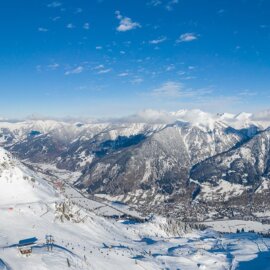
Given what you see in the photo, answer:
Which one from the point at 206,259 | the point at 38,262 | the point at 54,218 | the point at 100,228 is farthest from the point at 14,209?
the point at 206,259

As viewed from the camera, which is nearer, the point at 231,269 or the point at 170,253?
the point at 231,269

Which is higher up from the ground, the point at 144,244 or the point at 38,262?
the point at 38,262

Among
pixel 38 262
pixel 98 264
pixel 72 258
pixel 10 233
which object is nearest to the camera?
pixel 38 262

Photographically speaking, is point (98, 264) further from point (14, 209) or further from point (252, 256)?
point (252, 256)

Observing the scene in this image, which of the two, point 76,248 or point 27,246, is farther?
point 76,248

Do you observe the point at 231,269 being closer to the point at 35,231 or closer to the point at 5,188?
the point at 35,231

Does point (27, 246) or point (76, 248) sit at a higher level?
point (27, 246)

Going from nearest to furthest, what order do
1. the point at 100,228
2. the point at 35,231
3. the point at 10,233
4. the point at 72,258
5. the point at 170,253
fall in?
1. the point at 72,258
2. the point at 10,233
3. the point at 35,231
4. the point at 170,253
5. the point at 100,228

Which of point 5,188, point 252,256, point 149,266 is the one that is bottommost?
point 252,256

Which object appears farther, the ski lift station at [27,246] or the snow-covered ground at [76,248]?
the snow-covered ground at [76,248]

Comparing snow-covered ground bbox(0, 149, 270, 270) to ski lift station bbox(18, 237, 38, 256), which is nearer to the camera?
ski lift station bbox(18, 237, 38, 256)
